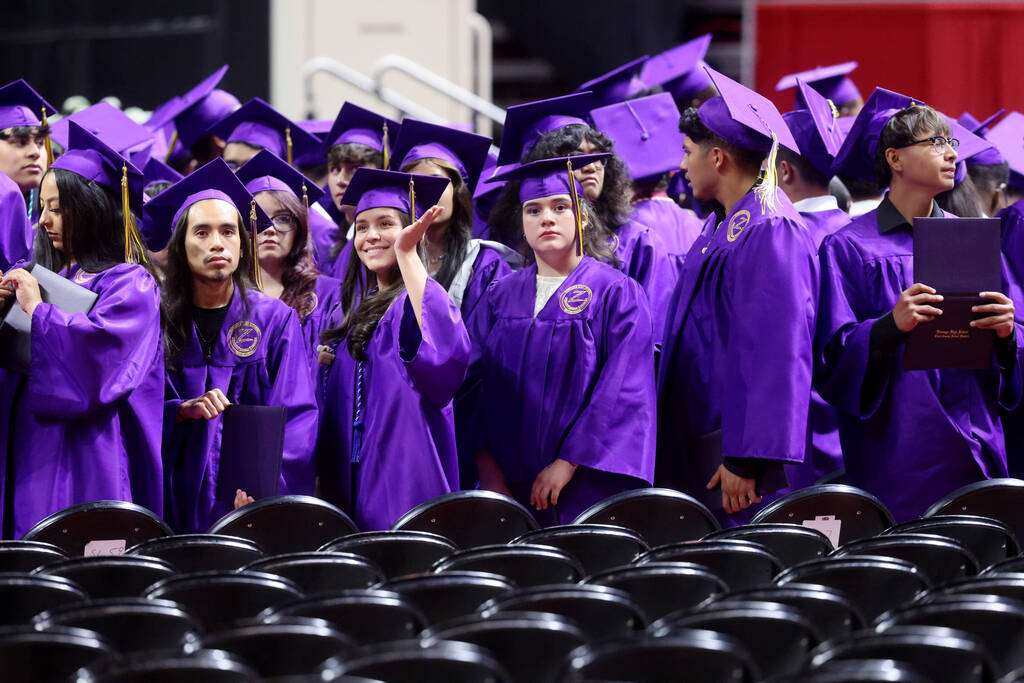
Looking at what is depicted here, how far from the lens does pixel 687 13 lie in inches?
409

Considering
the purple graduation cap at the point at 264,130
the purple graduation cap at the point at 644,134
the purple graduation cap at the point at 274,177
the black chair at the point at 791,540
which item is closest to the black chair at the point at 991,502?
the black chair at the point at 791,540

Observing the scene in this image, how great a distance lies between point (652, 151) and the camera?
5.27 meters

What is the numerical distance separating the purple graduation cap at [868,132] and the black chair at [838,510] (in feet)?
4.51

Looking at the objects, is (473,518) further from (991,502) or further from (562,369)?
(991,502)

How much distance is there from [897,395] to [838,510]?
90cm

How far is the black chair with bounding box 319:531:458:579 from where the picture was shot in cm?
268

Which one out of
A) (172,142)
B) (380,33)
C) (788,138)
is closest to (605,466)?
(788,138)

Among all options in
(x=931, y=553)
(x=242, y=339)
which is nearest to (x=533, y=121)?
(x=242, y=339)

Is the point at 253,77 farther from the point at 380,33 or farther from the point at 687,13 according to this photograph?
the point at 687,13

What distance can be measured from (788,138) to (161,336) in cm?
194

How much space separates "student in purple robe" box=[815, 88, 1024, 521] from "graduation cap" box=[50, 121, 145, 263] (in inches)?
79.2

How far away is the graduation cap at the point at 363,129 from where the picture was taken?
5.33m

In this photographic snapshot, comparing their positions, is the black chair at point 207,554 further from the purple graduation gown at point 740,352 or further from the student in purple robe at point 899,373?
the student in purple robe at point 899,373

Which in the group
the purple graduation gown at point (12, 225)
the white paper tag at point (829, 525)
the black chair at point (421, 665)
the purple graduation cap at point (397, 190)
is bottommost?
the white paper tag at point (829, 525)
